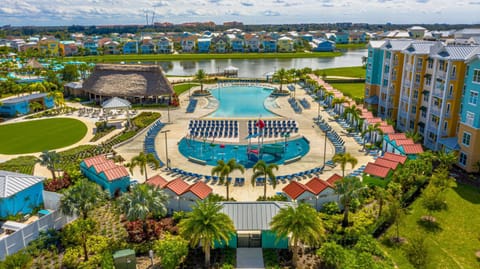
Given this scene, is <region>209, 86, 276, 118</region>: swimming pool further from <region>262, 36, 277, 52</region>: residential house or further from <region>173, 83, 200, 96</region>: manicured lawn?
<region>262, 36, 277, 52</region>: residential house

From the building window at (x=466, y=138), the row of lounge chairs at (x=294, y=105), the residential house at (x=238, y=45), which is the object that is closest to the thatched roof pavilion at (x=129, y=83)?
the row of lounge chairs at (x=294, y=105)

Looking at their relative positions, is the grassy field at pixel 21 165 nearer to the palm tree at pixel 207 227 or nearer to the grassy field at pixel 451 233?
the palm tree at pixel 207 227

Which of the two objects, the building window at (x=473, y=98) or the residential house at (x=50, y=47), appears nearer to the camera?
the building window at (x=473, y=98)

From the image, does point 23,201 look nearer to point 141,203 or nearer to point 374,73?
point 141,203

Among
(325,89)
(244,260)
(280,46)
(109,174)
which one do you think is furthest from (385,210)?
(280,46)

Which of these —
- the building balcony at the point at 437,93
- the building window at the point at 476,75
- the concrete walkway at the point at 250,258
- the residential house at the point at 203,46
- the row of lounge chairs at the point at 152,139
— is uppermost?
the residential house at the point at 203,46

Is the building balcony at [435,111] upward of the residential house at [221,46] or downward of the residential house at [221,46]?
downward
